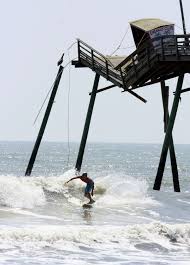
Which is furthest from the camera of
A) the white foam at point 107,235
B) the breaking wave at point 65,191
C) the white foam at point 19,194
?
the breaking wave at point 65,191

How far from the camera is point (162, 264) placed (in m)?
15.0

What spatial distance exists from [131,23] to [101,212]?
11.4 meters

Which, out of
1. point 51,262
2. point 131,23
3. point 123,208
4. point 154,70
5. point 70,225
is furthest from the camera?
point 131,23

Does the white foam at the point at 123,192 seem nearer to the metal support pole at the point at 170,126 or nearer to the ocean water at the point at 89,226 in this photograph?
the ocean water at the point at 89,226

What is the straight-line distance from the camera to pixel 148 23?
98.6 ft

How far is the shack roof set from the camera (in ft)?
96.2

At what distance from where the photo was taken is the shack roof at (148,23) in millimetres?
29316

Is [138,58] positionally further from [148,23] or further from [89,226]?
[89,226]

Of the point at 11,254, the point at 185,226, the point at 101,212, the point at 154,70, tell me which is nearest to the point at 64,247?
the point at 11,254

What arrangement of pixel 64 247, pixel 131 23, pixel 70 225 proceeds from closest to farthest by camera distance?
1. pixel 64 247
2. pixel 70 225
3. pixel 131 23

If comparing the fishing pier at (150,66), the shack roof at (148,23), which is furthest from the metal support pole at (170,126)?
the shack roof at (148,23)

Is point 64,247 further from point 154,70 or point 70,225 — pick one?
point 154,70

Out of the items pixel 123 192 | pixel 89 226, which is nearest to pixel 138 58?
pixel 123 192

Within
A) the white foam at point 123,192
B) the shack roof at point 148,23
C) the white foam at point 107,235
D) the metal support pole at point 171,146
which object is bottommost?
the white foam at point 107,235
